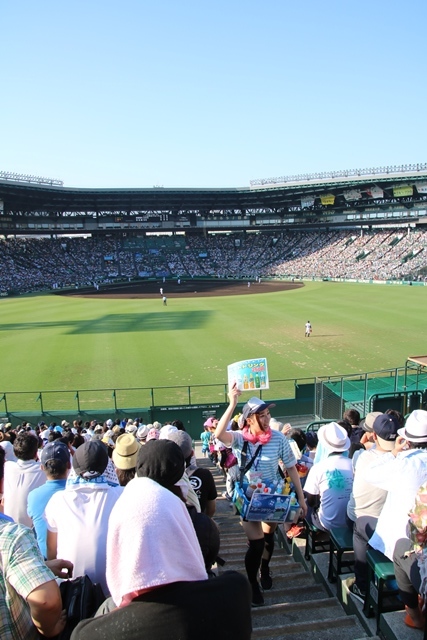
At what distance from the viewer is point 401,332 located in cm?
3000

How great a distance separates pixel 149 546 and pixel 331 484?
3658 millimetres

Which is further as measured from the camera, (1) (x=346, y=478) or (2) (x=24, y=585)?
(1) (x=346, y=478)

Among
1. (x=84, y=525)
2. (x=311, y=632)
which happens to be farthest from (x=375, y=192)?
(x=84, y=525)

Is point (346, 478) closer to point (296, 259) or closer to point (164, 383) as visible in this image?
point (164, 383)

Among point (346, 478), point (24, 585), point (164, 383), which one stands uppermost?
point (24, 585)

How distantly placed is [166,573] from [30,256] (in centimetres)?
8198

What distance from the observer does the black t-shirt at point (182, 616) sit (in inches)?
68.7

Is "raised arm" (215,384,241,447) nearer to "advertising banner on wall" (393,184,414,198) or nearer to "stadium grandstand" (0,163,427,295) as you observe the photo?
"stadium grandstand" (0,163,427,295)

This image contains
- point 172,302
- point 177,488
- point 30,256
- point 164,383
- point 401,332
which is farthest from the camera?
point 30,256

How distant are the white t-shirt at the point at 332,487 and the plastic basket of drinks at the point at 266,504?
51cm

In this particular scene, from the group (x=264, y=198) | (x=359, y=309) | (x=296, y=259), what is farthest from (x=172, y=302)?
(x=264, y=198)

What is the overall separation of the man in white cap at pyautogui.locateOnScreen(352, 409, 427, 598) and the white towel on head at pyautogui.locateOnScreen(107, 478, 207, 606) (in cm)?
255

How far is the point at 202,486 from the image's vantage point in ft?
14.5

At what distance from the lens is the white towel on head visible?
1811mm
